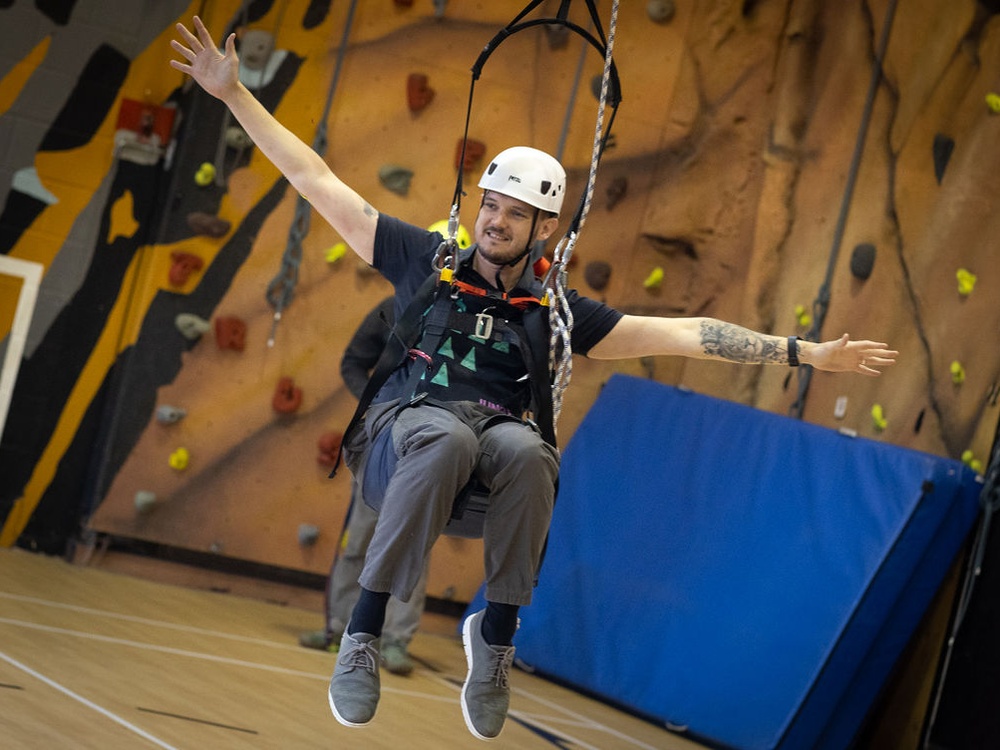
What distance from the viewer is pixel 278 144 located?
334 centimetres

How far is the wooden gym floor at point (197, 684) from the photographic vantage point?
3.91 meters

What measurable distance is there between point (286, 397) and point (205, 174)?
1.07 meters

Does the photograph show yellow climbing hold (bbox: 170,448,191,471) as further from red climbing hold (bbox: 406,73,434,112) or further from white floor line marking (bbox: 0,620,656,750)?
red climbing hold (bbox: 406,73,434,112)

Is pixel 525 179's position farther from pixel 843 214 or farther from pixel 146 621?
pixel 843 214

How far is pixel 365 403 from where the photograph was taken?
3.41 metres

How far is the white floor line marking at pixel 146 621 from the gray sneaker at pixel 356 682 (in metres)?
2.20

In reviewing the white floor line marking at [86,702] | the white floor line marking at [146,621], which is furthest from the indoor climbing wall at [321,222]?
the white floor line marking at [86,702]

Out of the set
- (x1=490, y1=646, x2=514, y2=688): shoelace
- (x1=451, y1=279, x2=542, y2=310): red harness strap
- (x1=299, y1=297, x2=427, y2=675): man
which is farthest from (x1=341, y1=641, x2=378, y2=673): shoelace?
(x1=299, y1=297, x2=427, y2=675): man

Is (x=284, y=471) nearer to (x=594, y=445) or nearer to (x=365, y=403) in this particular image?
(x=594, y=445)

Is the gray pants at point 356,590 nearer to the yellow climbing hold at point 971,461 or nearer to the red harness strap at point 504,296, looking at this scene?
the red harness strap at point 504,296

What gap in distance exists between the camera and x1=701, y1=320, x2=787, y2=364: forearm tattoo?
3658 millimetres

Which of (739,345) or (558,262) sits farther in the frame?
(739,345)

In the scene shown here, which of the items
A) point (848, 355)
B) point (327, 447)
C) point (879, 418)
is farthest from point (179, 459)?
point (848, 355)

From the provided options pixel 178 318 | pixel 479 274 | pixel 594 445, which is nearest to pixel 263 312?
pixel 178 318
